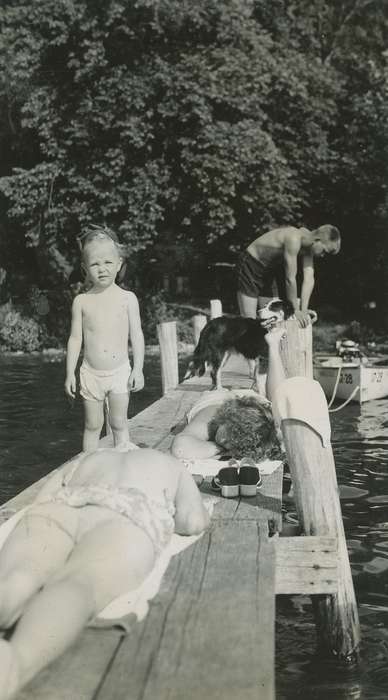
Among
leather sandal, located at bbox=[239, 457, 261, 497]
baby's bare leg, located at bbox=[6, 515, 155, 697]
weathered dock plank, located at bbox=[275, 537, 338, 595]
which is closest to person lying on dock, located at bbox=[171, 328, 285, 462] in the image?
leather sandal, located at bbox=[239, 457, 261, 497]

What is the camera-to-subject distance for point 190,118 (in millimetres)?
22938

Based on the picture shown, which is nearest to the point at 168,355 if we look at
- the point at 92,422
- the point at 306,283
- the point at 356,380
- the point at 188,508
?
the point at 306,283

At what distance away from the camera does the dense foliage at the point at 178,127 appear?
22.8 m

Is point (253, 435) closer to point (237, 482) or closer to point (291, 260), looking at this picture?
point (237, 482)

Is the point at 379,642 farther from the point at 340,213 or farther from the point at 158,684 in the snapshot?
the point at 340,213

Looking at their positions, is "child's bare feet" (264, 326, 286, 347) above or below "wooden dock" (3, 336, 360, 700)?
above

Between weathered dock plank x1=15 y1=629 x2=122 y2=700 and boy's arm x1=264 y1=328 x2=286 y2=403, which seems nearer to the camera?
weathered dock plank x1=15 y1=629 x2=122 y2=700

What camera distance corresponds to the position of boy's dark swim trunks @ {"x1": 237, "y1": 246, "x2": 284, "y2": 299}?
9.57 metres

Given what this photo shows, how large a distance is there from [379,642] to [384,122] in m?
22.1

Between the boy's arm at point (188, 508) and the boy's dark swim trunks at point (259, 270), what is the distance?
5.91m

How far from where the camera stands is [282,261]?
9625 millimetres

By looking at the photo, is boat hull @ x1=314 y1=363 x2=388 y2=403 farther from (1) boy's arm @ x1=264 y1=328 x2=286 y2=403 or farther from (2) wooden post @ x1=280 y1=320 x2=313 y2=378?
(2) wooden post @ x1=280 y1=320 x2=313 y2=378

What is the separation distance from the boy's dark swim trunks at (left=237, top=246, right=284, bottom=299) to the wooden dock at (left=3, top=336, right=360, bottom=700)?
17.5 feet

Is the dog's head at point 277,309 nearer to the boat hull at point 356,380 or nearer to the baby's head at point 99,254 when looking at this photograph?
the baby's head at point 99,254
